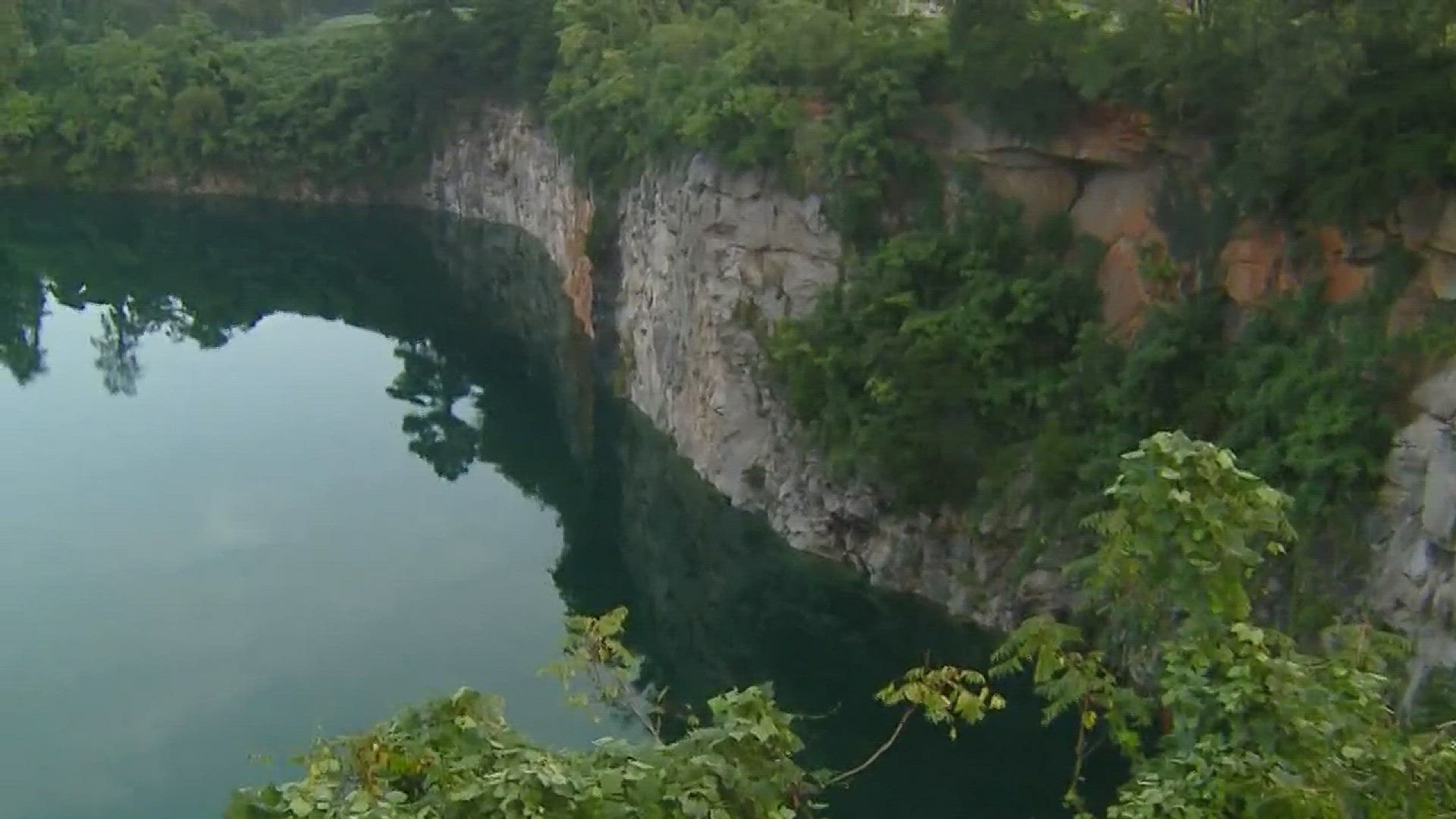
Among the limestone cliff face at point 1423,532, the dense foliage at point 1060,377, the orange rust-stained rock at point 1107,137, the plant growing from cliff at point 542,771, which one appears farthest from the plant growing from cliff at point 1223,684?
the orange rust-stained rock at point 1107,137

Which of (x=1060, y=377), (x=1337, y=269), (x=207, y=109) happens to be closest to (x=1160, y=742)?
(x=1337, y=269)

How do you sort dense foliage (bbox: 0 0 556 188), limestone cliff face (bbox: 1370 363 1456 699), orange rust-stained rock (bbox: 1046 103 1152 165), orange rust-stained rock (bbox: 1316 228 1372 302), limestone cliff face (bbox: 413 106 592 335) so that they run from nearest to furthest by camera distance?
limestone cliff face (bbox: 1370 363 1456 699), orange rust-stained rock (bbox: 1316 228 1372 302), orange rust-stained rock (bbox: 1046 103 1152 165), limestone cliff face (bbox: 413 106 592 335), dense foliage (bbox: 0 0 556 188)

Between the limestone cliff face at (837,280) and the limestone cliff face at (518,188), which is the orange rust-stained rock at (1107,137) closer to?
the limestone cliff face at (837,280)

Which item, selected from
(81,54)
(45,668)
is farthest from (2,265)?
(45,668)

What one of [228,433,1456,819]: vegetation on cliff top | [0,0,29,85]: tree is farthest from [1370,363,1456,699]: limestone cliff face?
[0,0,29,85]: tree

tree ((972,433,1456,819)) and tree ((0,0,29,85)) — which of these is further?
tree ((0,0,29,85))

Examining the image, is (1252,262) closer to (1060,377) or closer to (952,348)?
(1060,377)

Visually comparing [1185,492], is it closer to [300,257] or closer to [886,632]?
[886,632]

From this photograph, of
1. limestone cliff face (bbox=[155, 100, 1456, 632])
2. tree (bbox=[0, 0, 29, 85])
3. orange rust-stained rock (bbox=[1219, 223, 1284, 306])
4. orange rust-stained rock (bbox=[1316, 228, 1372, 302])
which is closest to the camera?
limestone cliff face (bbox=[155, 100, 1456, 632])

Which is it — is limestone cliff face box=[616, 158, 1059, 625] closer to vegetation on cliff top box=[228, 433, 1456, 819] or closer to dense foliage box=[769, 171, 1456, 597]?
dense foliage box=[769, 171, 1456, 597]
